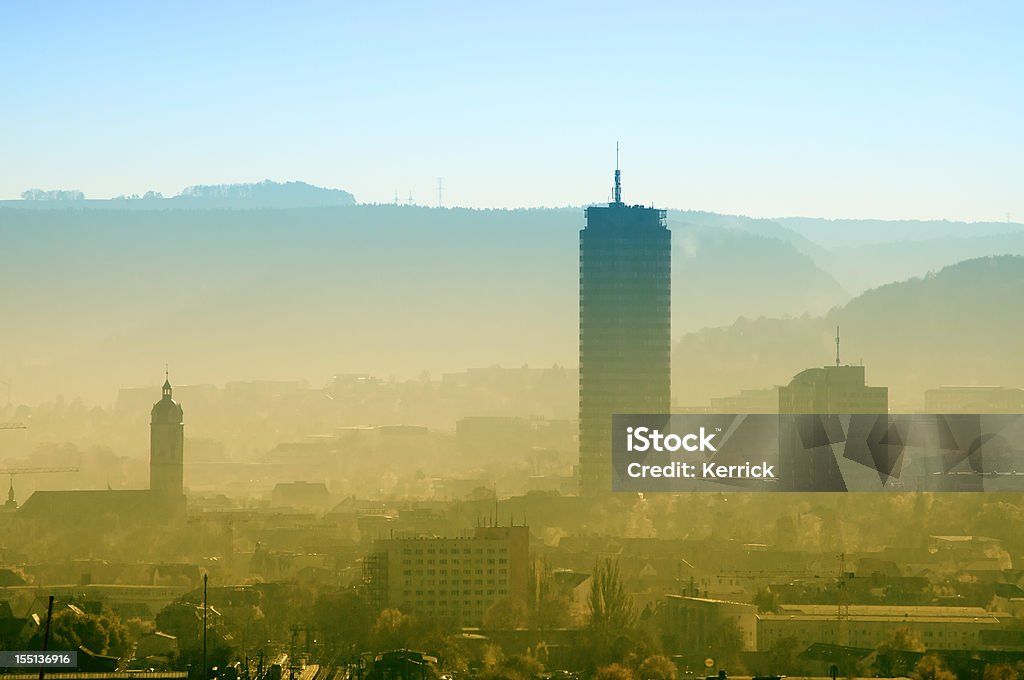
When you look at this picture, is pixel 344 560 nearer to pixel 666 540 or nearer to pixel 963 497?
pixel 666 540

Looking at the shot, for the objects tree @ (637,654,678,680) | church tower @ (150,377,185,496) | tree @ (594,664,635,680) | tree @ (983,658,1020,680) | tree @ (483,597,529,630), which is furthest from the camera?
church tower @ (150,377,185,496)

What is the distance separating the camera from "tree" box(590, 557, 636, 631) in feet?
328

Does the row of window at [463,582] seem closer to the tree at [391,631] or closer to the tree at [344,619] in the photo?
the tree at [344,619]

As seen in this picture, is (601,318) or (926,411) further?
(926,411)

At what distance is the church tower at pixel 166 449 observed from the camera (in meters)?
166

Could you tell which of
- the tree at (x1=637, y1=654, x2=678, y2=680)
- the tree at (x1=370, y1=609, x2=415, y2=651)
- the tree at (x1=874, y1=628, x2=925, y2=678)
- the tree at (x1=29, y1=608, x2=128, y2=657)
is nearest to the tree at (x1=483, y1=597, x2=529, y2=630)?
the tree at (x1=370, y1=609, x2=415, y2=651)

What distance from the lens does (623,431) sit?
566ft

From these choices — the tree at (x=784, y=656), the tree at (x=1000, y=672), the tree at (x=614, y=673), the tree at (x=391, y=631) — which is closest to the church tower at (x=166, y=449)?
the tree at (x=391, y=631)

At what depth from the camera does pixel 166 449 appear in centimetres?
16900

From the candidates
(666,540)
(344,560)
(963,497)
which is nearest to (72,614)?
(344,560)

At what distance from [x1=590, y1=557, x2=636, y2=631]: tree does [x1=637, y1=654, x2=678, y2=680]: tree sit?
12989 mm

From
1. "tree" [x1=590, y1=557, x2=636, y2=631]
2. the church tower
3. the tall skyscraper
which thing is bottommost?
"tree" [x1=590, y1=557, x2=636, y2=631]

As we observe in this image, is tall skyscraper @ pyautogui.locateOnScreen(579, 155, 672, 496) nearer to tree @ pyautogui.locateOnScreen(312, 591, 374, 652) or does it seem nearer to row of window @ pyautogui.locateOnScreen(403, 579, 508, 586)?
row of window @ pyautogui.locateOnScreen(403, 579, 508, 586)

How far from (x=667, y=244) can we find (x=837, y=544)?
35.6m
